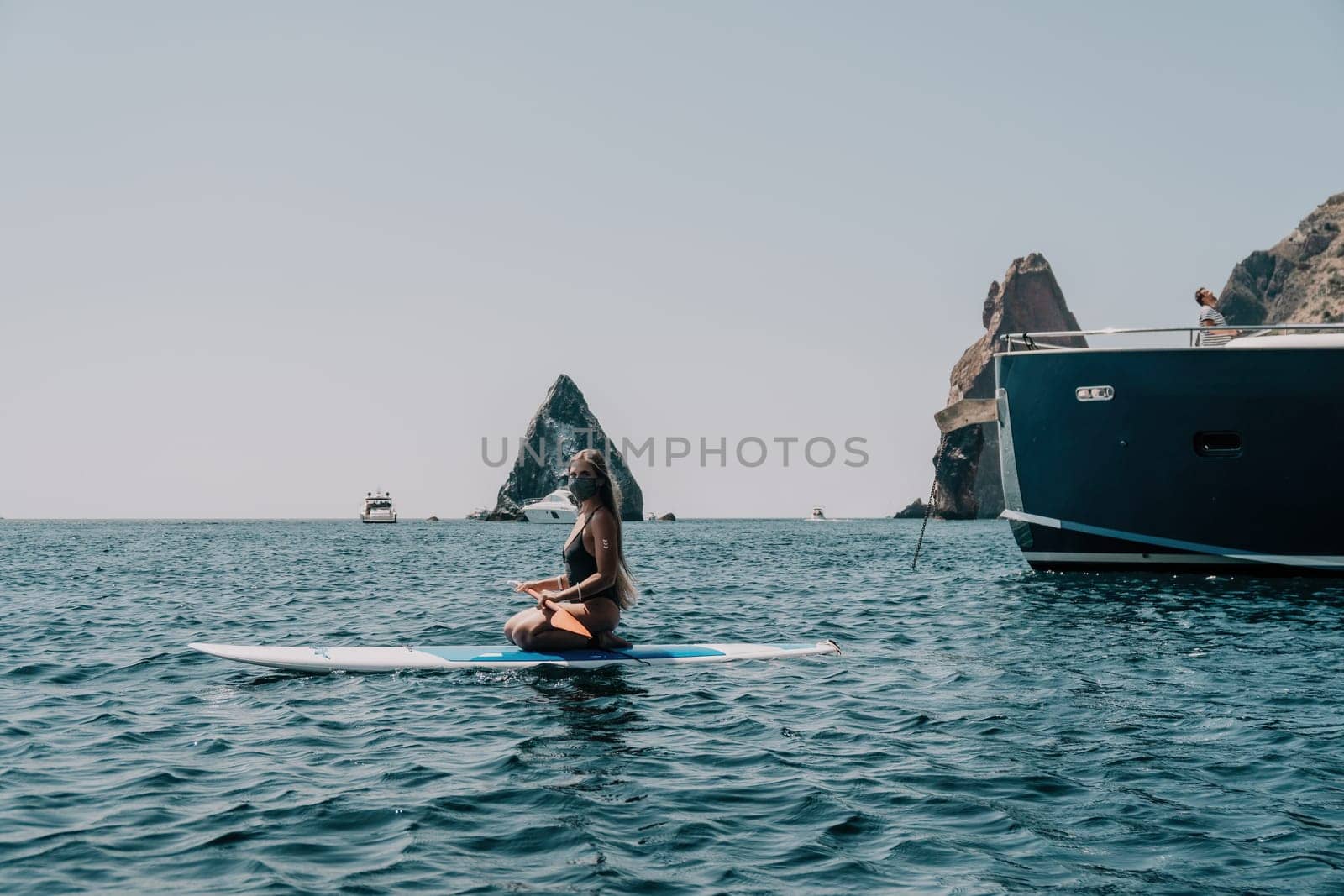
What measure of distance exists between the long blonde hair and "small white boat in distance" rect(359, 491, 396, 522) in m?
126

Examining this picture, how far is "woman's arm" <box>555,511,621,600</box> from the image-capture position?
9961mm

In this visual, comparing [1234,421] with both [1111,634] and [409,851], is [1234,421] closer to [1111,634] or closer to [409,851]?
[1111,634]

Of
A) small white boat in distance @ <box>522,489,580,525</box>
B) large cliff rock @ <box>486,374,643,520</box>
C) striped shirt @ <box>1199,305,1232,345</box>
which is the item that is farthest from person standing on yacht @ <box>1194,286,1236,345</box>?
large cliff rock @ <box>486,374,643,520</box>

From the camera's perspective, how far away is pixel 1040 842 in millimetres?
5551

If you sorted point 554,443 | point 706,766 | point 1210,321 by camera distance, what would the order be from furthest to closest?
point 554,443
point 1210,321
point 706,766

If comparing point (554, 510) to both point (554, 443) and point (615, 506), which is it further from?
point (615, 506)

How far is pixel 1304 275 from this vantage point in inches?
6772

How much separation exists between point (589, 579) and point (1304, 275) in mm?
193410

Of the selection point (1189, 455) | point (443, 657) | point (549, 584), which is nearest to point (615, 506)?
point (549, 584)

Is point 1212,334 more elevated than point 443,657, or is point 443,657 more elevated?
point 1212,334

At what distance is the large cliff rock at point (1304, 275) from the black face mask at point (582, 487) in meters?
139

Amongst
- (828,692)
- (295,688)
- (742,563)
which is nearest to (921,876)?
(828,692)

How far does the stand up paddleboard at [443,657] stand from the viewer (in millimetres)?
10492

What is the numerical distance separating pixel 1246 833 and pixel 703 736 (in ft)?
12.1
